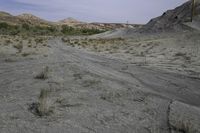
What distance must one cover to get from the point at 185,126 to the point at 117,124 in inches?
54.7

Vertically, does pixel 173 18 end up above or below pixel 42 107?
above

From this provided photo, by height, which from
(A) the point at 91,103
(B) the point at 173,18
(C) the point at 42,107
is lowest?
(A) the point at 91,103

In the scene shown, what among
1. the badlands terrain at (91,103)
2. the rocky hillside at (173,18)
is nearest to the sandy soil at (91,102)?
the badlands terrain at (91,103)

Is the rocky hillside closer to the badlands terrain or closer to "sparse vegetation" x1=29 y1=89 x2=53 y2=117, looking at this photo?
the badlands terrain

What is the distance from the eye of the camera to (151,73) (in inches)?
598

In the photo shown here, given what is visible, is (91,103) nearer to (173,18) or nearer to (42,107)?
(42,107)

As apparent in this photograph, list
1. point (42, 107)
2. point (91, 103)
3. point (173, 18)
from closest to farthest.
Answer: point (42, 107) → point (91, 103) → point (173, 18)

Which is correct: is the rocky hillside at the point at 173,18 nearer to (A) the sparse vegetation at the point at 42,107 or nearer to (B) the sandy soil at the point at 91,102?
(B) the sandy soil at the point at 91,102

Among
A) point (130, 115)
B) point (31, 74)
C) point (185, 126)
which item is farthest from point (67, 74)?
point (185, 126)

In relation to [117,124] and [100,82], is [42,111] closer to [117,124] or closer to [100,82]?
[117,124]

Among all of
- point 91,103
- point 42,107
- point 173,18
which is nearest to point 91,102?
point 91,103

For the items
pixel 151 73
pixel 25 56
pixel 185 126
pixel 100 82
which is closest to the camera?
pixel 185 126

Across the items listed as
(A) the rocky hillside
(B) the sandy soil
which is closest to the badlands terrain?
(B) the sandy soil

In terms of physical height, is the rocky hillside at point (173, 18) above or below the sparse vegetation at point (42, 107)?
above
